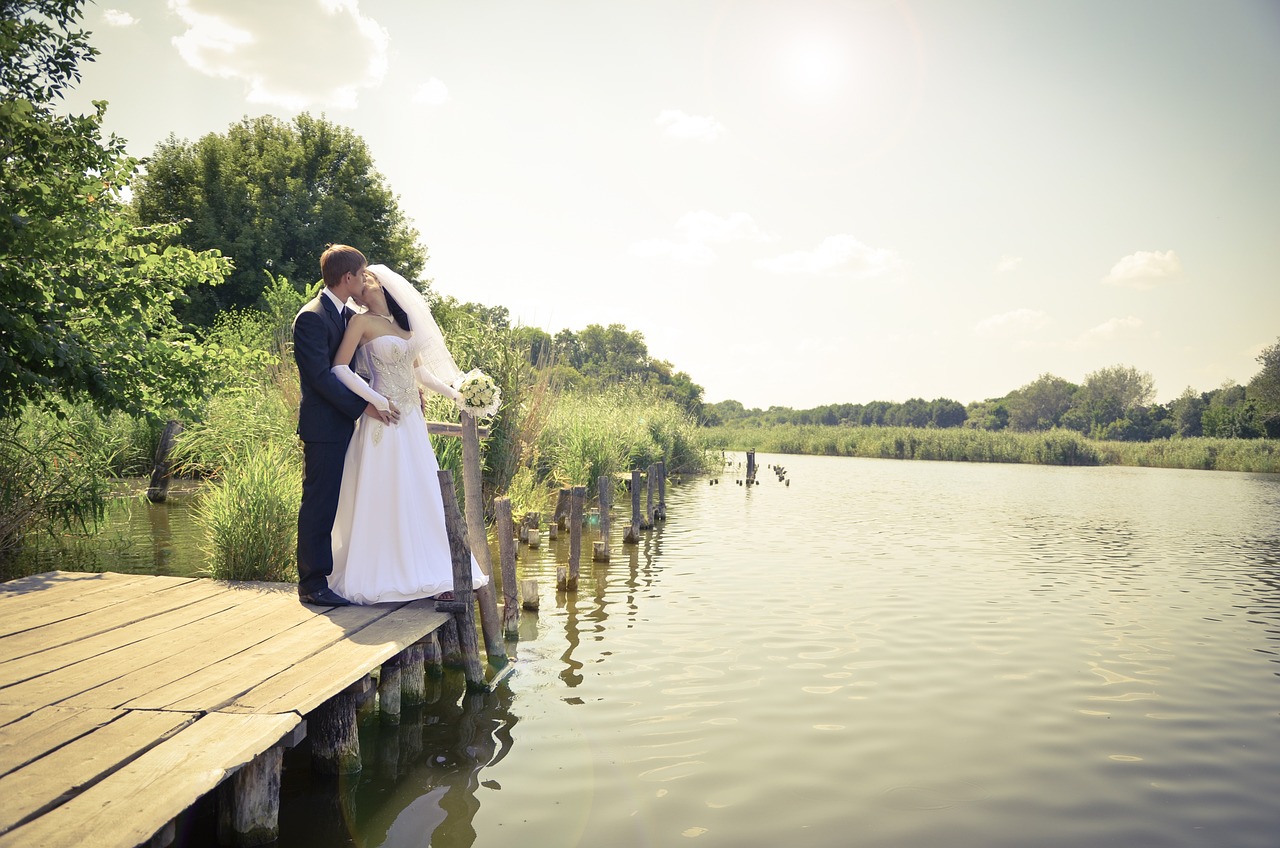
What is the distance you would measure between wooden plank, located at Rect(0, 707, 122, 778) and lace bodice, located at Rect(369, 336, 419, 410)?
252cm

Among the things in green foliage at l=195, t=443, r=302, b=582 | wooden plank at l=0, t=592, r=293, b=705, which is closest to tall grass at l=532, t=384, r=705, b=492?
green foliage at l=195, t=443, r=302, b=582

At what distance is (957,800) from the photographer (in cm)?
427

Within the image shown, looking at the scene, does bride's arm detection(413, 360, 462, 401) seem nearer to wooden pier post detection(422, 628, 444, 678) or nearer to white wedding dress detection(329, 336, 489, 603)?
white wedding dress detection(329, 336, 489, 603)

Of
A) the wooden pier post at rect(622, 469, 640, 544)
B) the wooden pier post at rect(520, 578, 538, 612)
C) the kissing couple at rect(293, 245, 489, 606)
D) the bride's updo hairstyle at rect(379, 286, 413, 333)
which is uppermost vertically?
the bride's updo hairstyle at rect(379, 286, 413, 333)

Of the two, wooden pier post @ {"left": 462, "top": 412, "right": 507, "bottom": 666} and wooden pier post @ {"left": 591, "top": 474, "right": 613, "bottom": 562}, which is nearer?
wooden pier post @ {"left": 462, "top": 412, "right": 507, "bottom": 666}

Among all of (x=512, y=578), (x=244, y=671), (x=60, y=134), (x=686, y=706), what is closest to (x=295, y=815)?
(x=244, y=671)

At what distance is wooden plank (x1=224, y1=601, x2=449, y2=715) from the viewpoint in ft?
10.6

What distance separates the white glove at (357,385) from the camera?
16.1 ft

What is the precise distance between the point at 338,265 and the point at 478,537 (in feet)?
7.33

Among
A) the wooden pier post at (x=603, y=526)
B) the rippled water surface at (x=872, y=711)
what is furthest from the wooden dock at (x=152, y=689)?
the wooden pier post at (x=603, y=526)

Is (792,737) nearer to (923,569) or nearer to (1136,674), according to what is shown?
(1136,674)

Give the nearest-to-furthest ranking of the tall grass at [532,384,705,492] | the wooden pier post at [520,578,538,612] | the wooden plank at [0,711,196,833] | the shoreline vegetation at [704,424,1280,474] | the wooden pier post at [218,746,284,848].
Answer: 1. the wooden plank at [0,711,196,833]
2. the wooden pier post at [218,746,284,848]
3. the wooden pier post at [520,578,538,612]
4. the tall grass at [532,384,705,492]
5. the shoreline vegetation at [704,424,1280,474]

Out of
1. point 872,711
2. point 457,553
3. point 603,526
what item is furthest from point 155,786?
point 603,526

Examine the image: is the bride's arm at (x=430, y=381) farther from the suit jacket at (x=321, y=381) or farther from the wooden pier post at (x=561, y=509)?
the wooden pier post at (x=561, y=509)
